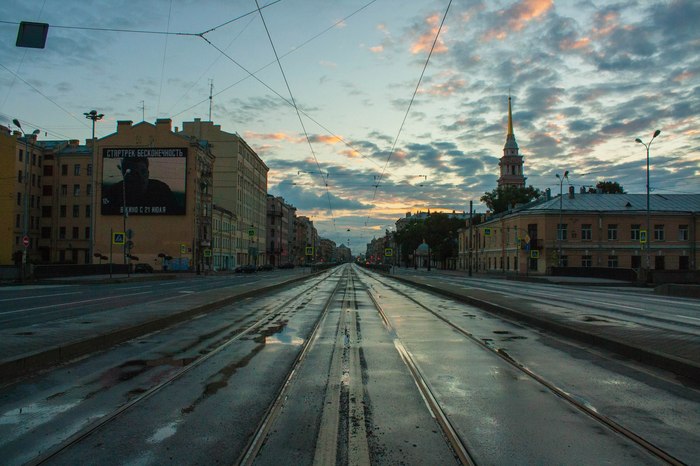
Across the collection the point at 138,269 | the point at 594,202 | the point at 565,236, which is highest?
the point at 594,202

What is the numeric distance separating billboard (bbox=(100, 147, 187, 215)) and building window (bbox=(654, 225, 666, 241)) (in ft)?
190

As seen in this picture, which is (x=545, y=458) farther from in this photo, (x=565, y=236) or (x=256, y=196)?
(x=256, y=196)

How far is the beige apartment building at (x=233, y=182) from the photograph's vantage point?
89.0m

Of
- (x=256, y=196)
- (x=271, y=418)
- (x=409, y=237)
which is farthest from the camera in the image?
(x=409, y=237)

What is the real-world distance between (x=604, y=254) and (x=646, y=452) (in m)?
64.6

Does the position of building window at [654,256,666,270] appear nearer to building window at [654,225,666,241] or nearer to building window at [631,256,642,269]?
building window at [631,256,642,269]

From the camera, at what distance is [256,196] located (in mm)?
112625

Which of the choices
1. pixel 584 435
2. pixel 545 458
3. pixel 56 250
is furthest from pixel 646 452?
pixel 56 250

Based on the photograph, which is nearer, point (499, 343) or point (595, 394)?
point (595, 394)

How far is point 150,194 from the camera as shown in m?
68.9

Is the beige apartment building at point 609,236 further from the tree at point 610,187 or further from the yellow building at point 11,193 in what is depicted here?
the yellow building at point 11,193

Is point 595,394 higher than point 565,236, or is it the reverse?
point 565,236

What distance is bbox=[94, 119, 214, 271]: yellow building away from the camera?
68562 millimetres

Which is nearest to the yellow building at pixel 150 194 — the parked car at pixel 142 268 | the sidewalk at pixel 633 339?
the parked car at pixel 142 268
